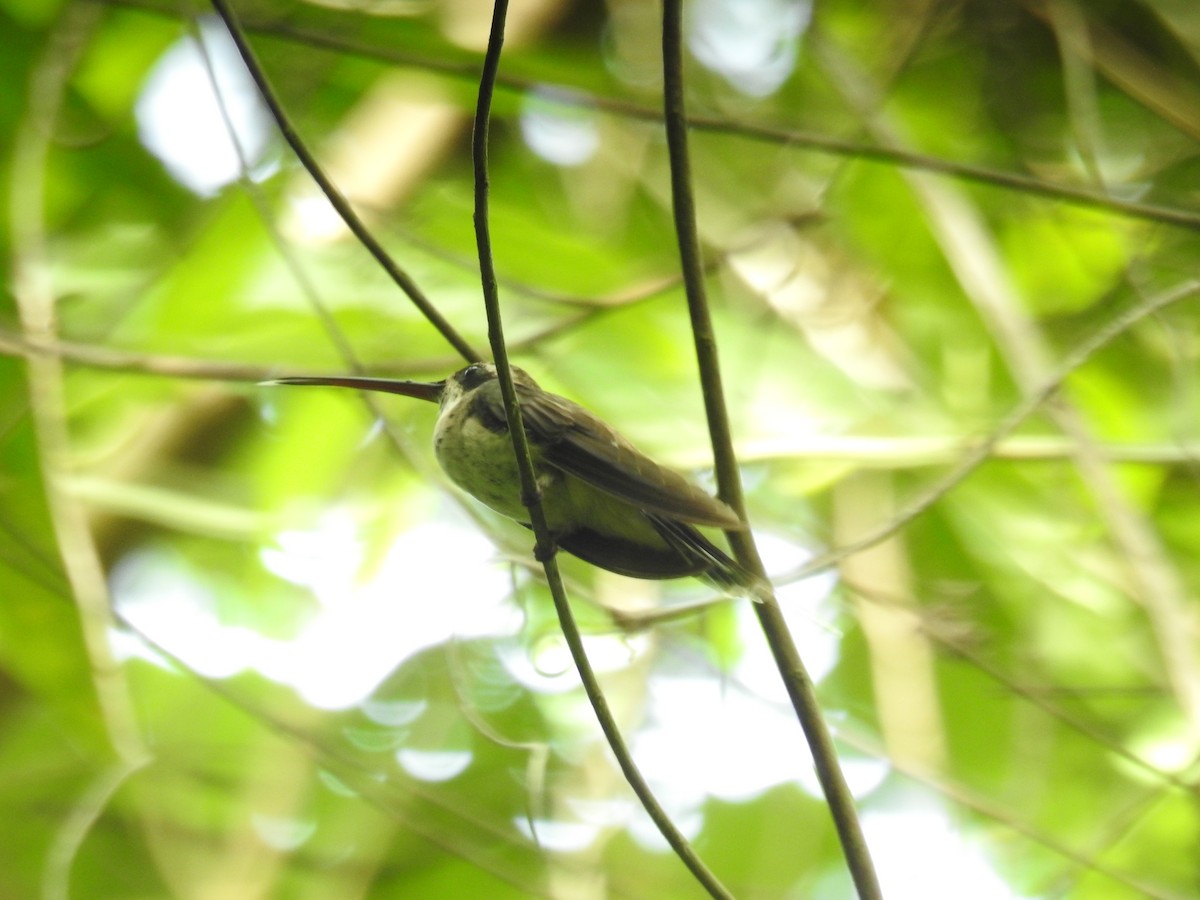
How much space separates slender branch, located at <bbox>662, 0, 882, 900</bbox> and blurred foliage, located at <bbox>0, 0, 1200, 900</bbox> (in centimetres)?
113

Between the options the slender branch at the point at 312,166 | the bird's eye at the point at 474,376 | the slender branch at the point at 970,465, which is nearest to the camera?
the slender branch at the point at 312,166

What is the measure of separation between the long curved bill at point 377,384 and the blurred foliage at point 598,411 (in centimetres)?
45

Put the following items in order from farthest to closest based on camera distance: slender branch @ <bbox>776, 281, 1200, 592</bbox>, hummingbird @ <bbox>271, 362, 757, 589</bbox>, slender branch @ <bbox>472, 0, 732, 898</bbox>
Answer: slender branch @ <bbox>776, 281, 1200, 592</bbox> → hummingbird @ <bbox>271, 362, 757, 589</bbox> → slender branch @ <bbox>472, 0, 732, 898</bbox>

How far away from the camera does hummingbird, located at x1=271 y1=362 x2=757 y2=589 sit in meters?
2.34

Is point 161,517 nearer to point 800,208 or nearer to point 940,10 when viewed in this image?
point 800,208

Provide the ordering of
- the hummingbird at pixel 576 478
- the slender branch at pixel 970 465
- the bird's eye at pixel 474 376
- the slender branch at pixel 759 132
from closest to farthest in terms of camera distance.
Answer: the hummingbird at pixel 576 478, the slender branch at pixel 970 465, the bird's eye at pixel 474 376, the slender branch at pixel 759 132

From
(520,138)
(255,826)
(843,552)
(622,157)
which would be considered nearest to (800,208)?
(622,157)

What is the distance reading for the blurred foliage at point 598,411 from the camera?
356 cm

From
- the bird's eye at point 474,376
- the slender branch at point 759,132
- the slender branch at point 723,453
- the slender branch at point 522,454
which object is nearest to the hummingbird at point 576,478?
the bird's eye at point 474,376

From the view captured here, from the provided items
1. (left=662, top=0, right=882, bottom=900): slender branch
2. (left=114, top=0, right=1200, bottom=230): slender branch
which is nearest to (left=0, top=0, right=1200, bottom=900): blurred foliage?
(left=114, top=0, right=1200, bottom=230): slender branch

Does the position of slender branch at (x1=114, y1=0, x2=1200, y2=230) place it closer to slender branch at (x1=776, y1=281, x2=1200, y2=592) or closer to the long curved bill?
slender branch at (x1=776, y1=281, x2=1200, y2=592)

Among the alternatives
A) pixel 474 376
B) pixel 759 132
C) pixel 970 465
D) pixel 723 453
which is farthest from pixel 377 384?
pixel 970 465

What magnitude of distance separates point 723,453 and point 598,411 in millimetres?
1968

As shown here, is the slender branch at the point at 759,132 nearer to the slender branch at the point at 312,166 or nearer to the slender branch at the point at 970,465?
the slender branch at the point at 970,465
